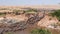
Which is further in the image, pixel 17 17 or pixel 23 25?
pixel 17 17

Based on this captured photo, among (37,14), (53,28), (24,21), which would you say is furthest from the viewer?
(37,14)

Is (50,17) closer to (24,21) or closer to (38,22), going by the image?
(38,22)

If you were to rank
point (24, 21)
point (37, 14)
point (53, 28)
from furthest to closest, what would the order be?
point (37, 14) < point (24, 21) < point (53, 28)

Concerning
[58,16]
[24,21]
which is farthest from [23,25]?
[58,16]

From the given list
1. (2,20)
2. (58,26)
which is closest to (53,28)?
(58,26)

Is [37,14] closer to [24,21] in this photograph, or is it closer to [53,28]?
[24,21]

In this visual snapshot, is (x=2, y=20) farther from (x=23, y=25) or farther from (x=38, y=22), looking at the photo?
(x=38, y=22)

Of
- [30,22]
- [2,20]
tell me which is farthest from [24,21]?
[2,20]

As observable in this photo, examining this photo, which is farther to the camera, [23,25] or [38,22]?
[38,22]
